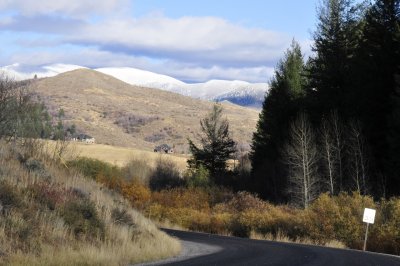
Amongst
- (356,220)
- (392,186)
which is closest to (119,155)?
(392,186)

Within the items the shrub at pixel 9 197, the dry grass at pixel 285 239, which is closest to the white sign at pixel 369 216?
the dry grass at pixel 285 239

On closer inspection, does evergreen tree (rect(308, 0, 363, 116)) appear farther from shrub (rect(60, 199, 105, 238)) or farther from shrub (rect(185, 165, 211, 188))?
shrub (rect(60, 199, 105, 238))

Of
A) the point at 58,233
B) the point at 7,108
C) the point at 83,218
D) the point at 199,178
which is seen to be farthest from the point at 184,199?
the point at 58,233

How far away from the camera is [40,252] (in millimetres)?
15430

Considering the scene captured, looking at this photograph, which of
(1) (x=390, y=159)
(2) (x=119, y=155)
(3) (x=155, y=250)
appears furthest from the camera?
(2) (x=119, y=155)

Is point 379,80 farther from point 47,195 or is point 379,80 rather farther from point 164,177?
point 164,177

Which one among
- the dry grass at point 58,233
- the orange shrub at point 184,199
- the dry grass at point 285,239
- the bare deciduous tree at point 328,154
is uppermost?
the bare deciduous tree at point 328,154

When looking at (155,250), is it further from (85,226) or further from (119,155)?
(119,155)

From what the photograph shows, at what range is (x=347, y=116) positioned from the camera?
169 feet

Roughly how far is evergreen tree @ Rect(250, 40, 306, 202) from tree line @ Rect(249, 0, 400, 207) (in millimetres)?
334

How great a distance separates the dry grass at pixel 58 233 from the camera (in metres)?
15.3

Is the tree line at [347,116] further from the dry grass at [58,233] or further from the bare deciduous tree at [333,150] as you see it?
the dry grass at [58,233]

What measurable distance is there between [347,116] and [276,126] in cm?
1662

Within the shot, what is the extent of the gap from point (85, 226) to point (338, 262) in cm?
776
